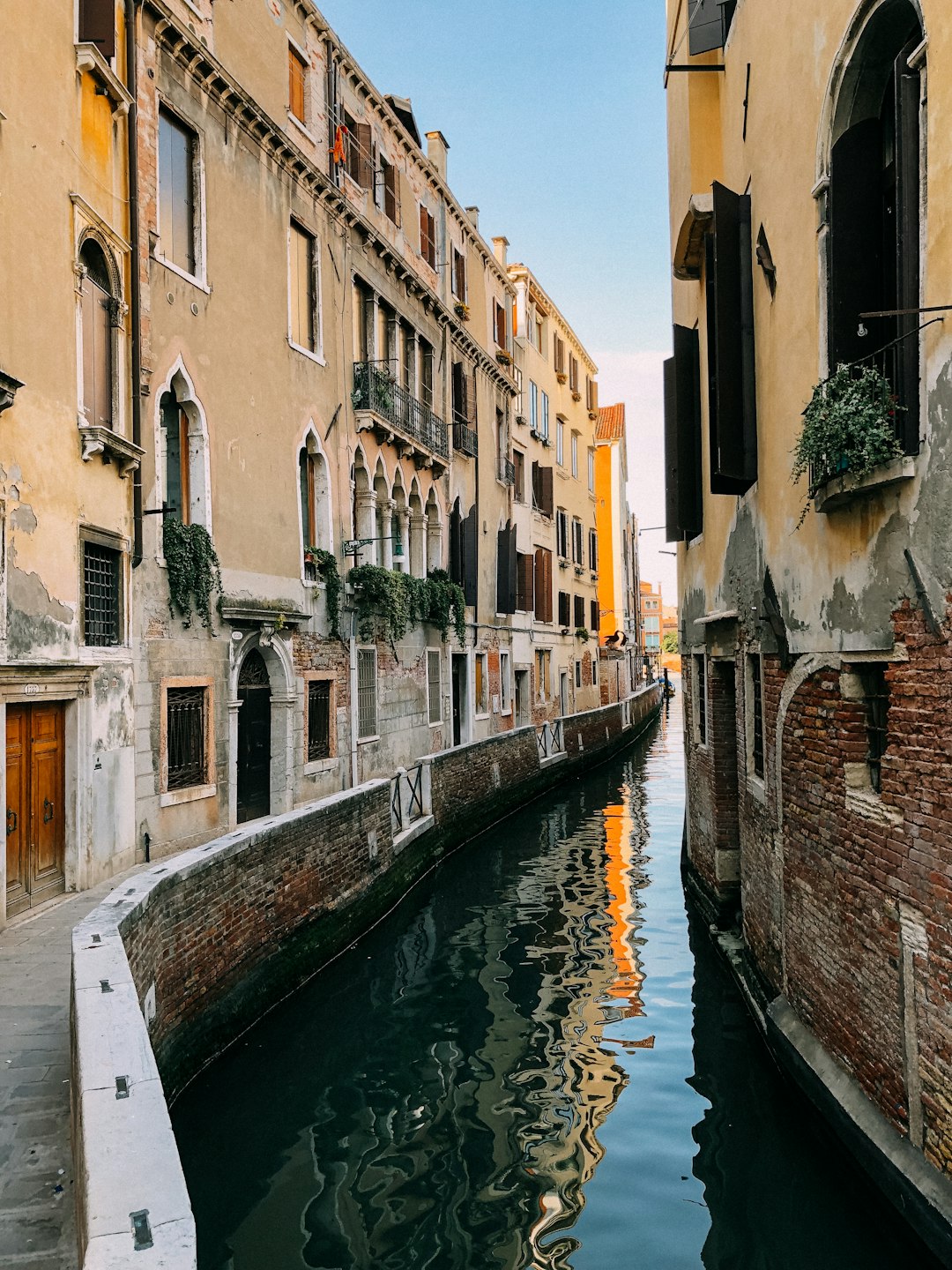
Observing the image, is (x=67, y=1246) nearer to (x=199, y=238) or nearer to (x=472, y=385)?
(x=199, y=238)

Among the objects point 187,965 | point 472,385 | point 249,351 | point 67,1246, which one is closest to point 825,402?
point 67,1246

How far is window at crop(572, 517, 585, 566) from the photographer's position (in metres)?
29.7

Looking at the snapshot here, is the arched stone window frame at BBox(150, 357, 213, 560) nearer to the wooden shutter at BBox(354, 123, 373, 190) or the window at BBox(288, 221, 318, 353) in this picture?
the window at BBox(288, 221, 318, 353)

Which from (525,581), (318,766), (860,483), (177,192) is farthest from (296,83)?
(525,581)

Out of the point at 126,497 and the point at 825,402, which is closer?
the point at 825,402

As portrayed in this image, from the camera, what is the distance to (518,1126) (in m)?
6.08

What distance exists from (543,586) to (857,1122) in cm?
2142

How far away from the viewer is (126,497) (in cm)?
918

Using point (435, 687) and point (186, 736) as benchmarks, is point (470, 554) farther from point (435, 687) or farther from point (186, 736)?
point (186, 736)

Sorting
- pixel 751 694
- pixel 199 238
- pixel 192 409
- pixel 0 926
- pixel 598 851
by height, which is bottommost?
pixel 598 851

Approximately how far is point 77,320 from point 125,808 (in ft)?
12.9

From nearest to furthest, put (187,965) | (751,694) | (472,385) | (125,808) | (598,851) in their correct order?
(187,965) → (751,694) → (125,808) → (598,851) → (472,385)

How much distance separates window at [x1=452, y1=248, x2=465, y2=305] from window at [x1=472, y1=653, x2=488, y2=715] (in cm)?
671

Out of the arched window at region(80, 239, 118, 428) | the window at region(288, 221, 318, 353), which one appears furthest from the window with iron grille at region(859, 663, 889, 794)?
the window at region(288, 221, 318, 353)
